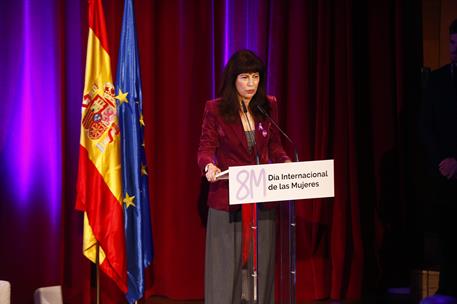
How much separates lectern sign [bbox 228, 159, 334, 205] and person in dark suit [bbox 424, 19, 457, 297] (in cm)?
120

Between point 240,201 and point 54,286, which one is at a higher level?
point 240,201

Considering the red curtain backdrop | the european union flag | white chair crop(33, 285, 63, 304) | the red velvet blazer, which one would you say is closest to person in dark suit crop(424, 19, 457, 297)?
the red curtain backdrop

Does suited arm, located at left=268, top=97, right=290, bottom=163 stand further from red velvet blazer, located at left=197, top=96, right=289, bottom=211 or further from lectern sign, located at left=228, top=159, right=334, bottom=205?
lectern sign, located at left=228, top=159, right=334, bottom=205

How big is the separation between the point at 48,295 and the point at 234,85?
6.30ft

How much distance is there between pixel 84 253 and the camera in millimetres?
4098

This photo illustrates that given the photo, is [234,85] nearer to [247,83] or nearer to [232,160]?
[247,83]

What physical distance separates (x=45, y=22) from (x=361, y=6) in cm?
238

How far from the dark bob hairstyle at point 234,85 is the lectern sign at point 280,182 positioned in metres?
0.66

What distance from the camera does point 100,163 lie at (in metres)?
4.05

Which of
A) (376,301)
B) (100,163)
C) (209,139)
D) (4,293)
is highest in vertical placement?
(209,139)

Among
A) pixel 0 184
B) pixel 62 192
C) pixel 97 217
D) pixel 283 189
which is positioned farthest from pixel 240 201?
pixel 0 184

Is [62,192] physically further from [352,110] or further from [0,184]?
[352,110]

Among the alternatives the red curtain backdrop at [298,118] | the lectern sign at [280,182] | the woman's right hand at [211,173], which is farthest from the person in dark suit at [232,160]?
the red curtain backdrop at [298,118]

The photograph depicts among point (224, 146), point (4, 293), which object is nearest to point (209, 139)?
point (224, 146)
